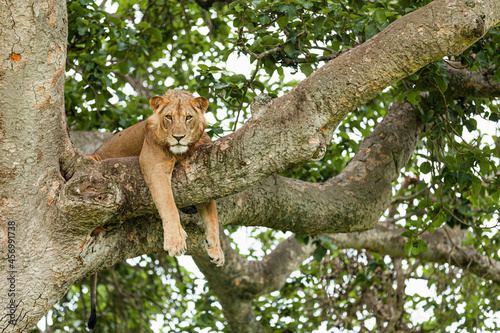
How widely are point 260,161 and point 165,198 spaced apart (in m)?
0.58

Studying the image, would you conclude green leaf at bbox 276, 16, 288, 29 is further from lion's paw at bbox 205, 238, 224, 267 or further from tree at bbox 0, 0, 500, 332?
lion's paw at bbox 205, 238, 224, 267

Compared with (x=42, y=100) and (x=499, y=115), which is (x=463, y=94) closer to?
(x=499, y=115)

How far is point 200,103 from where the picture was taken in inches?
142

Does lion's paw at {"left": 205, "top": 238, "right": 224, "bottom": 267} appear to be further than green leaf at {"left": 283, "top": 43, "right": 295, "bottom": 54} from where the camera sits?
No

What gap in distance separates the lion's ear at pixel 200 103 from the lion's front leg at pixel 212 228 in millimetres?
624

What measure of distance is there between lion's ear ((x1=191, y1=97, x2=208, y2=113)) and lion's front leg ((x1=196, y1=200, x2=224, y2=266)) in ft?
2.05

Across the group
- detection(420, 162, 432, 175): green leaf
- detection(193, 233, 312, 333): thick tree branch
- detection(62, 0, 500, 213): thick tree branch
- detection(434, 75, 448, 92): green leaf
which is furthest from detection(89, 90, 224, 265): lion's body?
detection(420, 162, 432, 175): green leaf

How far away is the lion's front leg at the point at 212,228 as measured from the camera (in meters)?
3.68

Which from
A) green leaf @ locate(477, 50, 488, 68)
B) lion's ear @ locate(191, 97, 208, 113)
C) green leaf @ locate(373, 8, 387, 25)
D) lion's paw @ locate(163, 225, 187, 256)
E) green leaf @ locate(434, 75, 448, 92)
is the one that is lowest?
lion's paw @ locate(163, 225, 187, 256)

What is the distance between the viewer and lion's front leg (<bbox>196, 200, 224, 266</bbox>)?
3680 mm

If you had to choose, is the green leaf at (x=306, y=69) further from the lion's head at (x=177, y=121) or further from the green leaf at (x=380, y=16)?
the lion's head at (x=177, y=121)

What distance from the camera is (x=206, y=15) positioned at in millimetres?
6898

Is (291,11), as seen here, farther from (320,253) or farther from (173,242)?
(320,253)

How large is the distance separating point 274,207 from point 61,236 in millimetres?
1620
